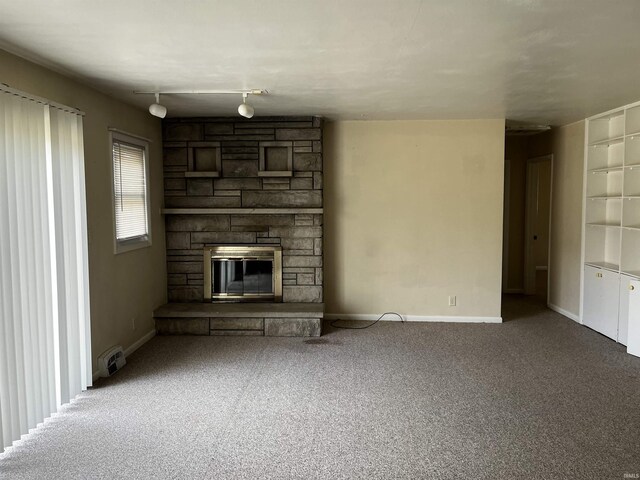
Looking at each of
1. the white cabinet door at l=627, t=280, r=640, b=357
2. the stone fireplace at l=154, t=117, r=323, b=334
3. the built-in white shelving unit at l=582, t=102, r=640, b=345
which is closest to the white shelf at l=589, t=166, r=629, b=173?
the built-in white shelving unit at l=582, t=102, r=640, b=345

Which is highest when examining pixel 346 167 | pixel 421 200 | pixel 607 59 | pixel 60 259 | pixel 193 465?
pixel 607 59

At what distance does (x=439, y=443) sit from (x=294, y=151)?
3581 mm

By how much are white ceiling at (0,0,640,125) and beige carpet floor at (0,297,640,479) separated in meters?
2.40

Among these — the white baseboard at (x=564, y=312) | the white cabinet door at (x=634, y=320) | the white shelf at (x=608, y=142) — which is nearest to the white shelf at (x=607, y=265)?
the white cabinet door at (x=634, y=320)

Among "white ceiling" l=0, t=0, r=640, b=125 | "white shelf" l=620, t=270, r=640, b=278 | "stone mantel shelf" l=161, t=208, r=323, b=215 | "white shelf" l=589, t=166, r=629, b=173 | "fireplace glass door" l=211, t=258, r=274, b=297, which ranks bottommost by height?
"fireplace glass door" l=211, t=258, r=274, b=297

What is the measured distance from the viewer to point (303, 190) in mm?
→ 5445

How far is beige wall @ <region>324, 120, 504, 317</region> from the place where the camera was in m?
5.59

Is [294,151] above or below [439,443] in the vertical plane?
above

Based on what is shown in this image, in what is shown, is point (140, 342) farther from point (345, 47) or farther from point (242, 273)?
point (345, 47)

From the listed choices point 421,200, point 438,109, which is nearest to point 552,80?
point 438,109

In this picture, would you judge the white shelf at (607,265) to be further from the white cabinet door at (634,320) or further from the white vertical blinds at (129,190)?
the white vertical blinds at (129,190)

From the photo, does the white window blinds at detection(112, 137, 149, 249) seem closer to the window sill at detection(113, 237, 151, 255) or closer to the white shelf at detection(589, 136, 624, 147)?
the window sill at detection(113, 237, 151, 255)

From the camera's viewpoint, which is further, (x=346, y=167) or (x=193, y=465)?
(x=346, y=167)

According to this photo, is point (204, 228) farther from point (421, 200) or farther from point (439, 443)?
point (439, 443)
